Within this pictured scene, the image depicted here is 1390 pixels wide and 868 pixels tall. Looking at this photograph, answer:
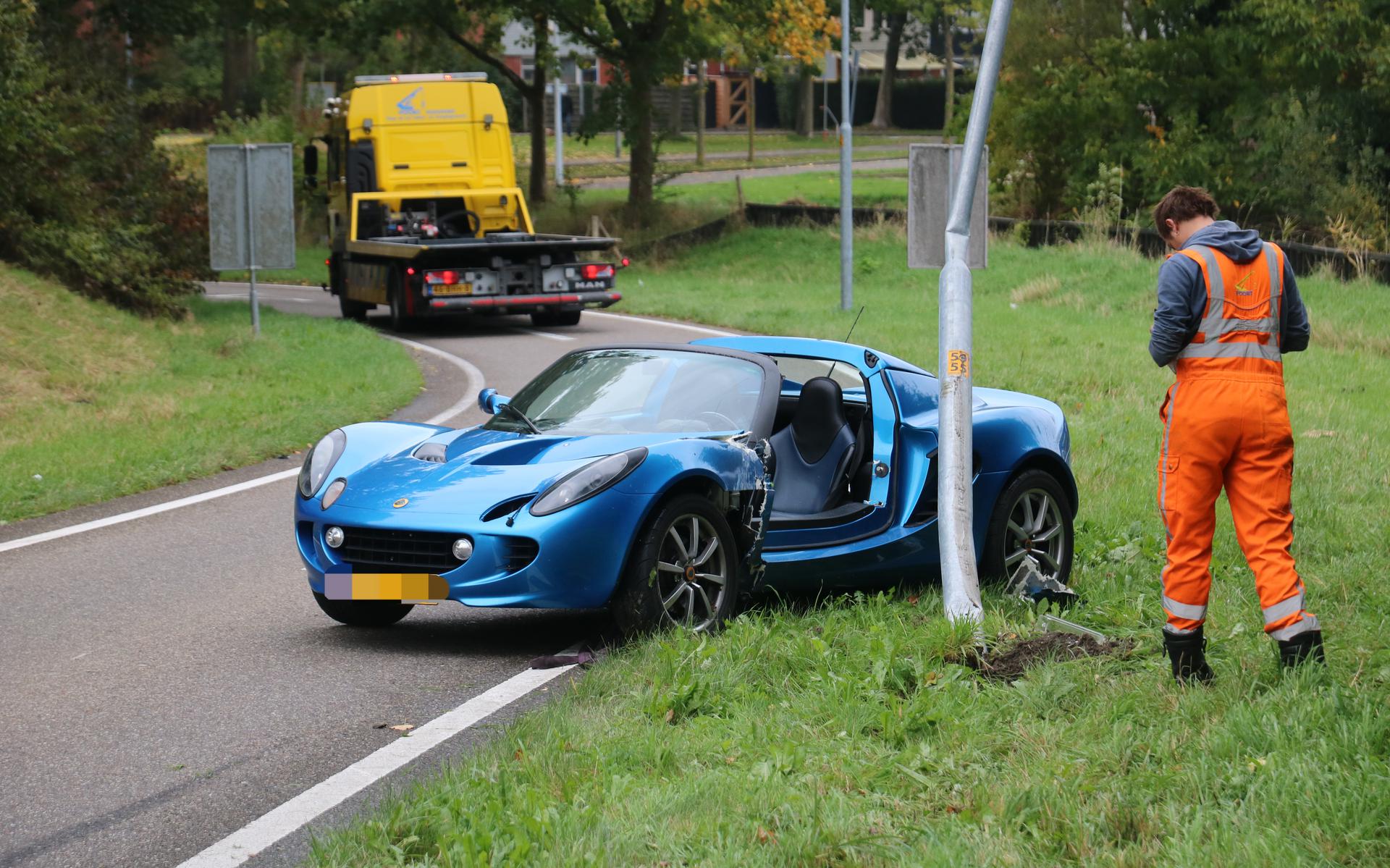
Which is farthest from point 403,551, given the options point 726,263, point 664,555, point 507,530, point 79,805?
point 726,263

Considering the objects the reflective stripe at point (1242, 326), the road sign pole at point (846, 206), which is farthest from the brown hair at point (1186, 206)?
the road sign pole at point (846, 206)

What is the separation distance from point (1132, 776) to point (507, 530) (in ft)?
8.80

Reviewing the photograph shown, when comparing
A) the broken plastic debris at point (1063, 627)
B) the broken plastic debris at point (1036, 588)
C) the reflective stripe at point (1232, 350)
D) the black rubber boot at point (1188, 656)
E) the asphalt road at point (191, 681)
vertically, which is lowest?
the asphalt road at point (191, 681)

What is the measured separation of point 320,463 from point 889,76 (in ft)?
231

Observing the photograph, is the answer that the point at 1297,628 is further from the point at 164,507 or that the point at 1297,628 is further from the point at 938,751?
the point at 164,507

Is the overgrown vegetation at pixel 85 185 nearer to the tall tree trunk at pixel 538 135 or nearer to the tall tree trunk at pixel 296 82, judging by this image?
the tall tree trunk at pixel 538 135

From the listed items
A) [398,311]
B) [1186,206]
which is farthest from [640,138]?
[1186,206]

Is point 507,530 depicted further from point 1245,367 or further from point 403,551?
point 1245,367

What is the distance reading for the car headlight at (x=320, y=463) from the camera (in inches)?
279

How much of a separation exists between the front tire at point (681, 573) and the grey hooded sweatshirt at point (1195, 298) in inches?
76.9

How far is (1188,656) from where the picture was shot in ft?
18.2

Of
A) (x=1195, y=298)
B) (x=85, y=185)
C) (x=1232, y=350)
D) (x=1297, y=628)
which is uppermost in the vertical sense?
(x=85, y=185)

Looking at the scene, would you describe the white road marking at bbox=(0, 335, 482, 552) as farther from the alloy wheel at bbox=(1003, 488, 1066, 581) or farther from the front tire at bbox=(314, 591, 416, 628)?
the alloy wheel at bbox=(1003, 488, 1066, 581)

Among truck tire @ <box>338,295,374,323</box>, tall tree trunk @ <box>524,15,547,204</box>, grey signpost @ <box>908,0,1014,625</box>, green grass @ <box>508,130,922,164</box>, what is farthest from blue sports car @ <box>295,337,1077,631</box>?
green grass @ <box>508,130,922,164</box>
